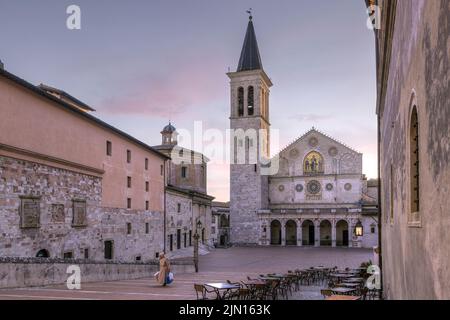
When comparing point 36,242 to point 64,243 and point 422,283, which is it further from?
point 422,283

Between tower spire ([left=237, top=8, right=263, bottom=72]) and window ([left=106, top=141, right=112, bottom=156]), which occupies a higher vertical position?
tower spire ([left=237, top=8, right=263, bottom=72])

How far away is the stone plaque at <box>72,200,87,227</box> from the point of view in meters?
23.2

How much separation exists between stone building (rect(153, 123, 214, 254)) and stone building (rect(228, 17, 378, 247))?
5.48 meters

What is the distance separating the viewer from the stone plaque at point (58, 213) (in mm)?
21095

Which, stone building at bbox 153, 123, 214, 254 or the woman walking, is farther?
stone building at bbox 153, 123, 214, 254

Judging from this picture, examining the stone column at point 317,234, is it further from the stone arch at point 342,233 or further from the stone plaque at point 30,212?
the stone plaque at point 30,212

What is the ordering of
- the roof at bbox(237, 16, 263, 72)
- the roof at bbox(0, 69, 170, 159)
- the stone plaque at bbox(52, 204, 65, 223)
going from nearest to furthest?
the roof at bbox(0, 69, 170, 159)
the stone plaque at bbox(52, 204, 65, 223)
the roof at bbox(237, 16, 263, 72)

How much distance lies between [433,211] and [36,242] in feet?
61.4


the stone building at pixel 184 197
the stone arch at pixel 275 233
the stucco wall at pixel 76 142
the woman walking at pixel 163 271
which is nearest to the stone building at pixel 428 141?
the woman walking at pixel 163 271

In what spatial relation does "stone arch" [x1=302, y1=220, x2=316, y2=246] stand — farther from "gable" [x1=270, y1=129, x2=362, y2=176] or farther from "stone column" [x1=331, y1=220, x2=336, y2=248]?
"gable" [x1=270, y1=129, x2=362, y2=176]

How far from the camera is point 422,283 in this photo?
4801 mm

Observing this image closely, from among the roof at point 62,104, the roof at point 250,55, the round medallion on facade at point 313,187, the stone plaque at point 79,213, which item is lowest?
the stone plaque at point 79,213

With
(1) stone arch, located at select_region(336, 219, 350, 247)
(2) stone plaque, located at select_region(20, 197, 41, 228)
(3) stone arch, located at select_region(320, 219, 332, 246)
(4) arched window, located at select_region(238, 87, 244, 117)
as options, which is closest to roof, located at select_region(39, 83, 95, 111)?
(2) stone plaque, located at select_region(20, 197, 41, 228)
